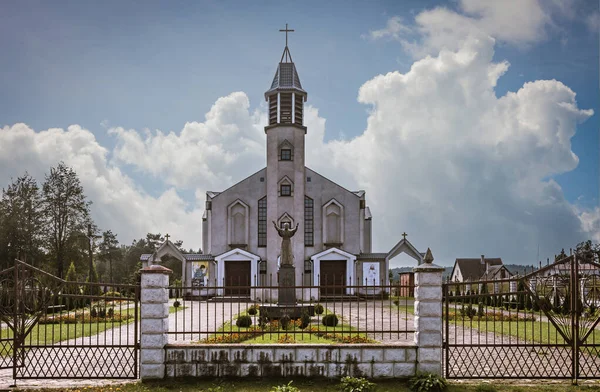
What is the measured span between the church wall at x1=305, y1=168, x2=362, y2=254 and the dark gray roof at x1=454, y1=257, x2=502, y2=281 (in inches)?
1465

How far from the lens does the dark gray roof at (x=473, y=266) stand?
74475mm

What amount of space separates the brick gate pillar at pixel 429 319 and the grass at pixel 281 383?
546mm

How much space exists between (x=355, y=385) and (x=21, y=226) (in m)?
45.5

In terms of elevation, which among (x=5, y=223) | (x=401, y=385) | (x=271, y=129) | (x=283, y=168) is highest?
(x=271, y=129)

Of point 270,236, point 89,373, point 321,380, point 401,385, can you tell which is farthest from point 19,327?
point 270,236

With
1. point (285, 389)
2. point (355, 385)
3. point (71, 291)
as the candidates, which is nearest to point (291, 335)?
point (355, 385)

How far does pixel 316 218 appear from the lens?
139ft

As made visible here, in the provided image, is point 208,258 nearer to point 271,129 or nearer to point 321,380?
point 271,129

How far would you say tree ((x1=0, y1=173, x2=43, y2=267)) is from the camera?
47.9 m

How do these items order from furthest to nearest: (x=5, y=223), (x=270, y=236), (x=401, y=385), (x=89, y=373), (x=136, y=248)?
(x=136, y=248) → (x=5, y=223) → (x=270, y=236) → (x=89, y=373) → (x=401, y=385)

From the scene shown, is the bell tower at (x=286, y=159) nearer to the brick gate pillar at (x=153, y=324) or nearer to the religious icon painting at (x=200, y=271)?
the religious icon painting at (x=200, y=271)

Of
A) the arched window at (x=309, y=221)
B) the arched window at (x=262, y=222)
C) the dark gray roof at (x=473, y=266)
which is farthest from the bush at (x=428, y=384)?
the dark gray roof at (x=473, y=266)

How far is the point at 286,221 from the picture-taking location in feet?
129

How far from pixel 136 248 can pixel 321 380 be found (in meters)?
82.2
